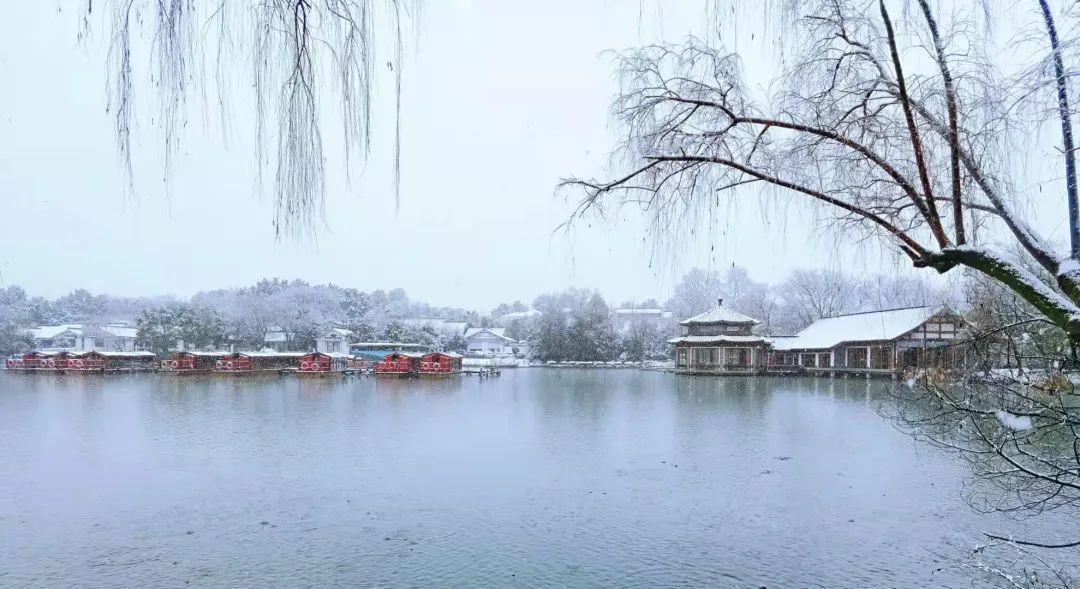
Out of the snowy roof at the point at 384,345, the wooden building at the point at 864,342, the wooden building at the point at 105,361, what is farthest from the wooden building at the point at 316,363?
the wooden building at the point at 864,342

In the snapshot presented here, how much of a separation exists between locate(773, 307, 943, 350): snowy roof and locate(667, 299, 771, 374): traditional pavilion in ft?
7.95

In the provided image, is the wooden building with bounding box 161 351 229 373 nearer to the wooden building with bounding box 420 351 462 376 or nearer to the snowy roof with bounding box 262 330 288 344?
the wooden building with bounding box 420 351 462 376

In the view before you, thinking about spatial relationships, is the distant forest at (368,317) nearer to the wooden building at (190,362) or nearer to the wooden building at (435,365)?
the wooden building at (190,362)

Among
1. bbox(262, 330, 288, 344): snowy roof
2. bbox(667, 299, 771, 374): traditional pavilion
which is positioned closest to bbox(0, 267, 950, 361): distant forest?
bbox(262, 330, 288, 344): snowy roof

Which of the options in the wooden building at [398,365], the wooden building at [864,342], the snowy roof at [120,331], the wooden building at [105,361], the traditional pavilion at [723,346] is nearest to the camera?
the wooden building at [864,342]

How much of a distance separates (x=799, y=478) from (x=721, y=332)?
30332 mm

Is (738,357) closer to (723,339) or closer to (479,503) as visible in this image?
(723,339)

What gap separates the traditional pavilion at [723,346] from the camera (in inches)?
1487

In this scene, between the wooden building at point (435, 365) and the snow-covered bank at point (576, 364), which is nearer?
the wooden building at point (435, 365)

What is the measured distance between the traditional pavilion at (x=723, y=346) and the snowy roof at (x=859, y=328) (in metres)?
2.42

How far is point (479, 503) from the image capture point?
8.44m

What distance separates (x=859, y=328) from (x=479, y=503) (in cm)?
3352

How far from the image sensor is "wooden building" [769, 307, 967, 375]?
3158 cm

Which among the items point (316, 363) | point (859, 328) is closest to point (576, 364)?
point (316, 363)
